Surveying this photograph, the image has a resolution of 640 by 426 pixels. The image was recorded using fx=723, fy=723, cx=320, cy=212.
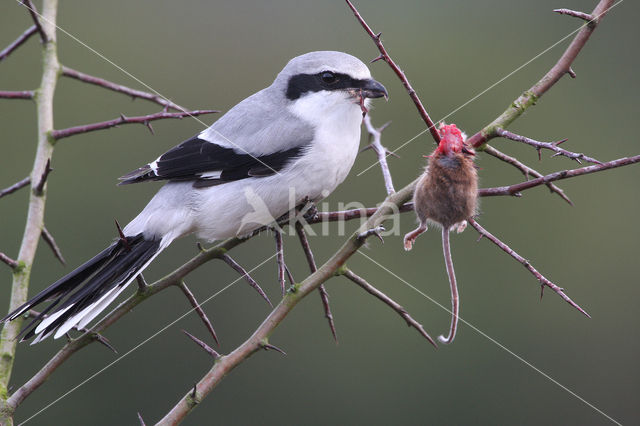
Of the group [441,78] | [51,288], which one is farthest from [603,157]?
[51,288]

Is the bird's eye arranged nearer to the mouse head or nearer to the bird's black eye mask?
the bird's black eye mask

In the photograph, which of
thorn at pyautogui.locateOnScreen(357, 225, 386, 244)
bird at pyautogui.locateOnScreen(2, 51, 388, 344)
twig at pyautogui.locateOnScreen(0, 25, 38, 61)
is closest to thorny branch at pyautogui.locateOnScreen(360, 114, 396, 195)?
bird at pyautogui.locateOnScreen(2, 51, 388, 344)

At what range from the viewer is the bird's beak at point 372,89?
117 inches

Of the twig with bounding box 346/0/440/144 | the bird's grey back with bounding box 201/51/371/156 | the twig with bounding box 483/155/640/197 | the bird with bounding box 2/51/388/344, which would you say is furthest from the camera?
the bird's grey back with bounding box 201/51/371/156

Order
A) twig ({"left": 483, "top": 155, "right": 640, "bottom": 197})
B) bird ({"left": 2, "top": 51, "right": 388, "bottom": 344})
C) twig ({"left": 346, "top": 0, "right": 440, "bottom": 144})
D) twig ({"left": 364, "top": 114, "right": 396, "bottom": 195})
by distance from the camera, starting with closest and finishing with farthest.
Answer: twig ({"left": 483, "top": 155, "right": 640, "bottom": 197}), twig ({"left": 346, "top": 0, "right": 440, "bottom": 144}), twig ({"left": 364, "top": 114, "right": 396, "bottom": 195}), bird ({"left": 2, "top": 51, "right": 388, "bottom": 344})

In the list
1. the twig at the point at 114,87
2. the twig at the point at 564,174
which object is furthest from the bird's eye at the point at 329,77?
the twig at the point at 564,174

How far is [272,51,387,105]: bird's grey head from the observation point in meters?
3.00

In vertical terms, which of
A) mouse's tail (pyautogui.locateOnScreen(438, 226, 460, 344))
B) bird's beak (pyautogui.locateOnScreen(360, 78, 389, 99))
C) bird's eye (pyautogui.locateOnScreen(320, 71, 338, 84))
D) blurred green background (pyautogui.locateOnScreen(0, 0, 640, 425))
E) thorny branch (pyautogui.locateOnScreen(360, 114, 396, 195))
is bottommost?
blurred green background (pyautogui.locateOnScreen(0, 0, 640, 425))

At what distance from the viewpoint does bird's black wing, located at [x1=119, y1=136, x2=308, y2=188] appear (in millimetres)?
3006

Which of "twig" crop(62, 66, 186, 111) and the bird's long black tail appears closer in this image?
"twig" crop(62, 66, 186, 111)

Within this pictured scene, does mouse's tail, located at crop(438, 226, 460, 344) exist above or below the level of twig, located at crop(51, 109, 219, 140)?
below

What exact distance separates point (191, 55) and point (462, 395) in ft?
14.8

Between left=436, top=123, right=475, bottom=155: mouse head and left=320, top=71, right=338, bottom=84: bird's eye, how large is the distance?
1008mm

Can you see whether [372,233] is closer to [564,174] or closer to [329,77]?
[564,174]
